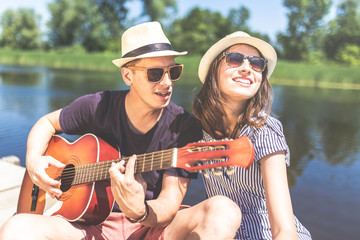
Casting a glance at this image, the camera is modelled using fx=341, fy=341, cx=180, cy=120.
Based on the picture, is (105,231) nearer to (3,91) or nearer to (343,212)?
(343,212)

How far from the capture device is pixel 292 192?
4.80 m

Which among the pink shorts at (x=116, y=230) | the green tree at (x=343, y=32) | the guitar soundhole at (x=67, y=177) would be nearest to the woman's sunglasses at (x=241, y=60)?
the pink shorts at (x=116, y=230)

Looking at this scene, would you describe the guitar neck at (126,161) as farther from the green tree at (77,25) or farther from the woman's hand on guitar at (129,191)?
the green tree at (77,25)

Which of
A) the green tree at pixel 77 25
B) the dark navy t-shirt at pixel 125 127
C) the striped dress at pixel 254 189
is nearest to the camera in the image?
the striped dress at pixel 254 189

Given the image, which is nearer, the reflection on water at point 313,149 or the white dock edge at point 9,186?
the white dock edge at point 9,186

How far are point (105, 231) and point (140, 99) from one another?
81 cm

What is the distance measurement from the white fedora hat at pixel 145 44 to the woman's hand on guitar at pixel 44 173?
779 mm

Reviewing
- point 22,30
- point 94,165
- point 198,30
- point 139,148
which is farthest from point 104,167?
point 22,30

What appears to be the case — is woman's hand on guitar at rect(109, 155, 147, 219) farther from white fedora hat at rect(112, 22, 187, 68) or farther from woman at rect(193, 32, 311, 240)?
white fedora hat at rect(112, 22, 187, 68)

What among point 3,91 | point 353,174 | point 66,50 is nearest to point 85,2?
point 66,50

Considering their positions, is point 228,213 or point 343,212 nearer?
point 228,213

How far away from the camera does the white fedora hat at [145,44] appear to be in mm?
2000

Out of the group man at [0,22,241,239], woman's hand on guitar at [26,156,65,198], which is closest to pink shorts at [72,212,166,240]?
man at [0,22,241,239]

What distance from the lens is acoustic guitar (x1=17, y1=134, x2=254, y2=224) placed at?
1.53 meters
